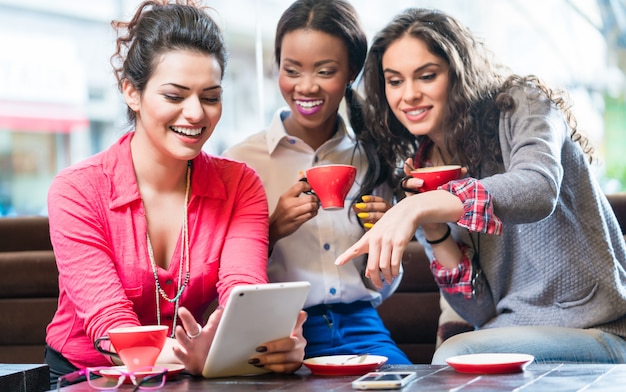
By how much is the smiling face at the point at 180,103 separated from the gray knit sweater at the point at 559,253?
2.51ft

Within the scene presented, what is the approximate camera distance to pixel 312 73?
2434mm

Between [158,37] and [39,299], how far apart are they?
53.3 inches

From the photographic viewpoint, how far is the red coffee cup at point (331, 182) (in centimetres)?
212

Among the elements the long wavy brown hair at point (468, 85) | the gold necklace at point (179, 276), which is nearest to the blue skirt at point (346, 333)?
the gold necklace at point (179, 276)

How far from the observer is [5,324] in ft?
10.3

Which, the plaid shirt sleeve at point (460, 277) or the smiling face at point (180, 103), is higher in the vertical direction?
the smiling face at point (180, 103)

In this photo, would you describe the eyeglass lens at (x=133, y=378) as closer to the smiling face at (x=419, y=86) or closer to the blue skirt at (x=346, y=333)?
the blue skirt at (x=346, y=333)

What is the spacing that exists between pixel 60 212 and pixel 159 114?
1.13 ft

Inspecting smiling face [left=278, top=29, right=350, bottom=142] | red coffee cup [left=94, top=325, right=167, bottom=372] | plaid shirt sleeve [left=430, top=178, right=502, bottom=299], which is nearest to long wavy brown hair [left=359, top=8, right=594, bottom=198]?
smiling face [left=278, top=29, right=350, bottom=142]

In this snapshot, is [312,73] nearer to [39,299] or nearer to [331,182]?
[331,182]

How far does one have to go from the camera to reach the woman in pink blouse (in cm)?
210

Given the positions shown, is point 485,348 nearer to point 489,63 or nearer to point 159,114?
point 489,63

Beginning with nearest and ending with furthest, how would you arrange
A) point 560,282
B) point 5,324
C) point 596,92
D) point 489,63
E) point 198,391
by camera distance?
point 198,391, point 560,282, point 489,63, point 5,324, point 596,92

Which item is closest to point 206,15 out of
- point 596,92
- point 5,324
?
point 5,324
